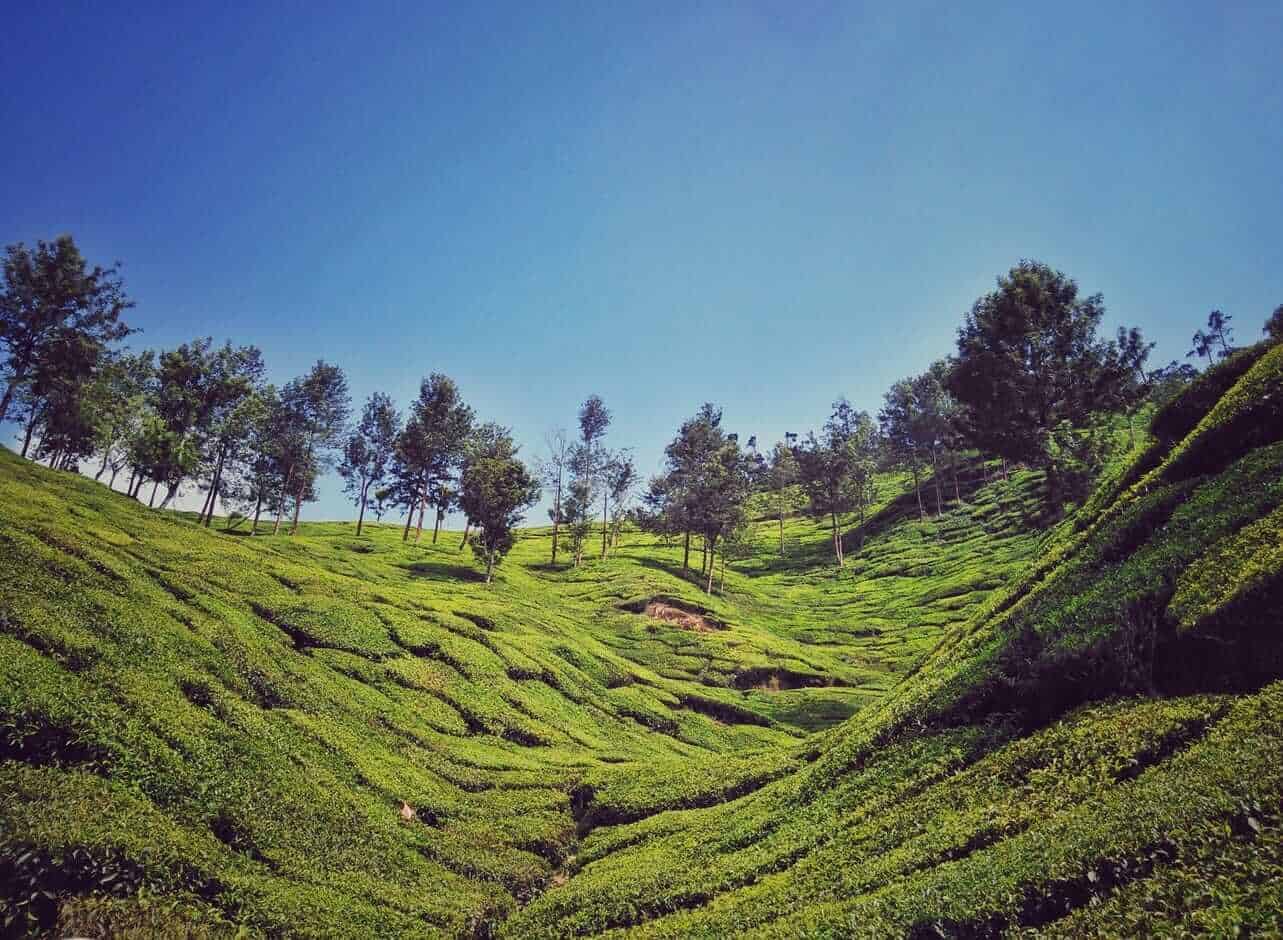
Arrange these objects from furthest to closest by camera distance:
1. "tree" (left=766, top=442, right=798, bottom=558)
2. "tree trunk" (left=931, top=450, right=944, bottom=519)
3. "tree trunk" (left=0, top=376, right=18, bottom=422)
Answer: "tree" (left=766, top=442, right=798, bottom=558) → "tree trunk" (left=931, top=450, right=944, bottom=519) → "tree trunk" (left=0, top=376, right=18, bottom=422)

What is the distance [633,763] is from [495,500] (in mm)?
38935

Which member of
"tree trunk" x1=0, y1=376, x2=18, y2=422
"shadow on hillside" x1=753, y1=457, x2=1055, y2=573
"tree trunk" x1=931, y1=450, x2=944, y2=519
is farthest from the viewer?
"shadow on hillside" x1=753, y1=457, x2=1055, y2=573

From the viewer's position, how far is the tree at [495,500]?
61594 mm

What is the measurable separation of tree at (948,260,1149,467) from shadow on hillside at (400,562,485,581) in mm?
44242

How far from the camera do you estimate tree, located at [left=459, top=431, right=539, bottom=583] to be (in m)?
61.6

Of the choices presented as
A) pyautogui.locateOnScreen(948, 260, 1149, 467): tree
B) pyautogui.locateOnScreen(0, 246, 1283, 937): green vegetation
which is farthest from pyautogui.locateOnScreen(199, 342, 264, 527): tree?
pyautogui.locateOnScreen(948, 260, 1149, 467): tree

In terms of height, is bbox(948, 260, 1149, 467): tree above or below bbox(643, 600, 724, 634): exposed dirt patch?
above

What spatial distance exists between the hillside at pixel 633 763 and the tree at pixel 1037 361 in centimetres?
2921

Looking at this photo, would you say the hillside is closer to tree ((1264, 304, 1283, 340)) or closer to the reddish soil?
the reddish soil

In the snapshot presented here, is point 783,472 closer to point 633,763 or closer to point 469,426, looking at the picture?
point 469,426

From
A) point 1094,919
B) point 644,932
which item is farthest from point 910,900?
point 644,932

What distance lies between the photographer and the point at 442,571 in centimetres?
6050

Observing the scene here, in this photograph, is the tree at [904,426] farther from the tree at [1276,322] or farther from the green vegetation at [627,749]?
the green vegetation at [627,749]

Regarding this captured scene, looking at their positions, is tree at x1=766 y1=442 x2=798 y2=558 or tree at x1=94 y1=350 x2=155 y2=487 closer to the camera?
tree at x1=94 y1=350 x2=155 y2=487
